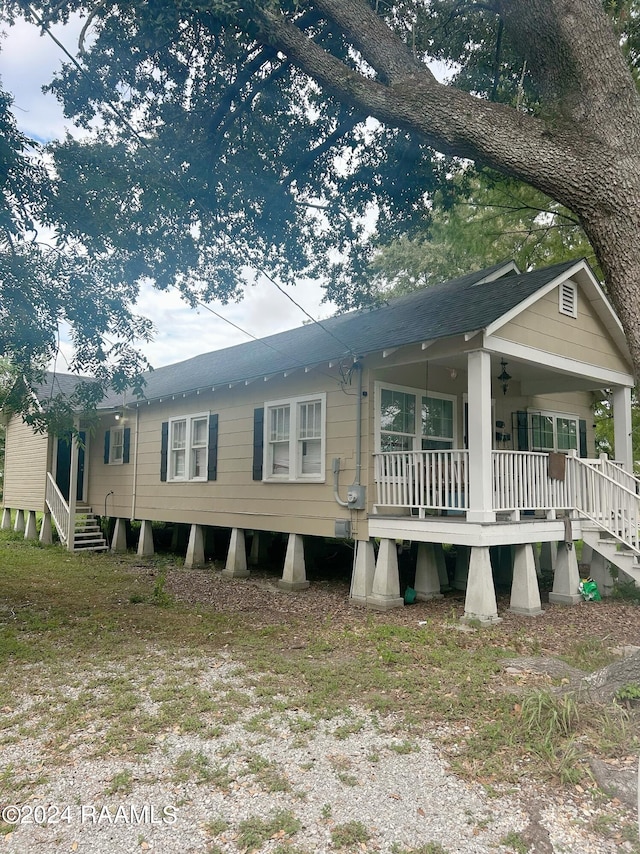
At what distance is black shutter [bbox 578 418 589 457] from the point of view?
14.0 metres

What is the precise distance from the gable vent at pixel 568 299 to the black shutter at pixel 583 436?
4.92 m

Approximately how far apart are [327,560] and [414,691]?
816 centimetres

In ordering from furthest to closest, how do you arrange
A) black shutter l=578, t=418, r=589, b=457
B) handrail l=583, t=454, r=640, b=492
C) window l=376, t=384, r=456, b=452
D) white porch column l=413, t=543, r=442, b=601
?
1. black shutter l=578, t=418, r=589, b=457
2. window l=376, t=384, r=456, b=452
3. white porch column l=413, t=543, r=442, b=601
4. handrail l=583, t=454, r=640, b=492


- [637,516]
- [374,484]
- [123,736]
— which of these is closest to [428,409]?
[374,484]

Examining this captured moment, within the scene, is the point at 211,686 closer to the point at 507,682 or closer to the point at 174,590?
the point at 507,682

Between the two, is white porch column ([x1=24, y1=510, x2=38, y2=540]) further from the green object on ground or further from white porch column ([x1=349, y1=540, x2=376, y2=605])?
the green object on ground

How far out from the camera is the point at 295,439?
34.6 feet

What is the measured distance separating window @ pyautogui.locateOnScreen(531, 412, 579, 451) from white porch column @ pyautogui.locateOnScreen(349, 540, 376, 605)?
509 centimetres

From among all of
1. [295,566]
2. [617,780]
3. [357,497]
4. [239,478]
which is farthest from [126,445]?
[617,780]

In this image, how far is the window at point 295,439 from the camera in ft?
33.6

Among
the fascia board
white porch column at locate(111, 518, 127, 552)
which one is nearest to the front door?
white porch column at locate(111, 518, 127, 552)

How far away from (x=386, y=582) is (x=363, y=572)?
18.3 inches

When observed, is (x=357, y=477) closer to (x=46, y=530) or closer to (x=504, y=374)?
(x=504, y=374)

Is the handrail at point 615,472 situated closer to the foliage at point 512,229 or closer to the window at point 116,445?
the foliage at point 512,229
